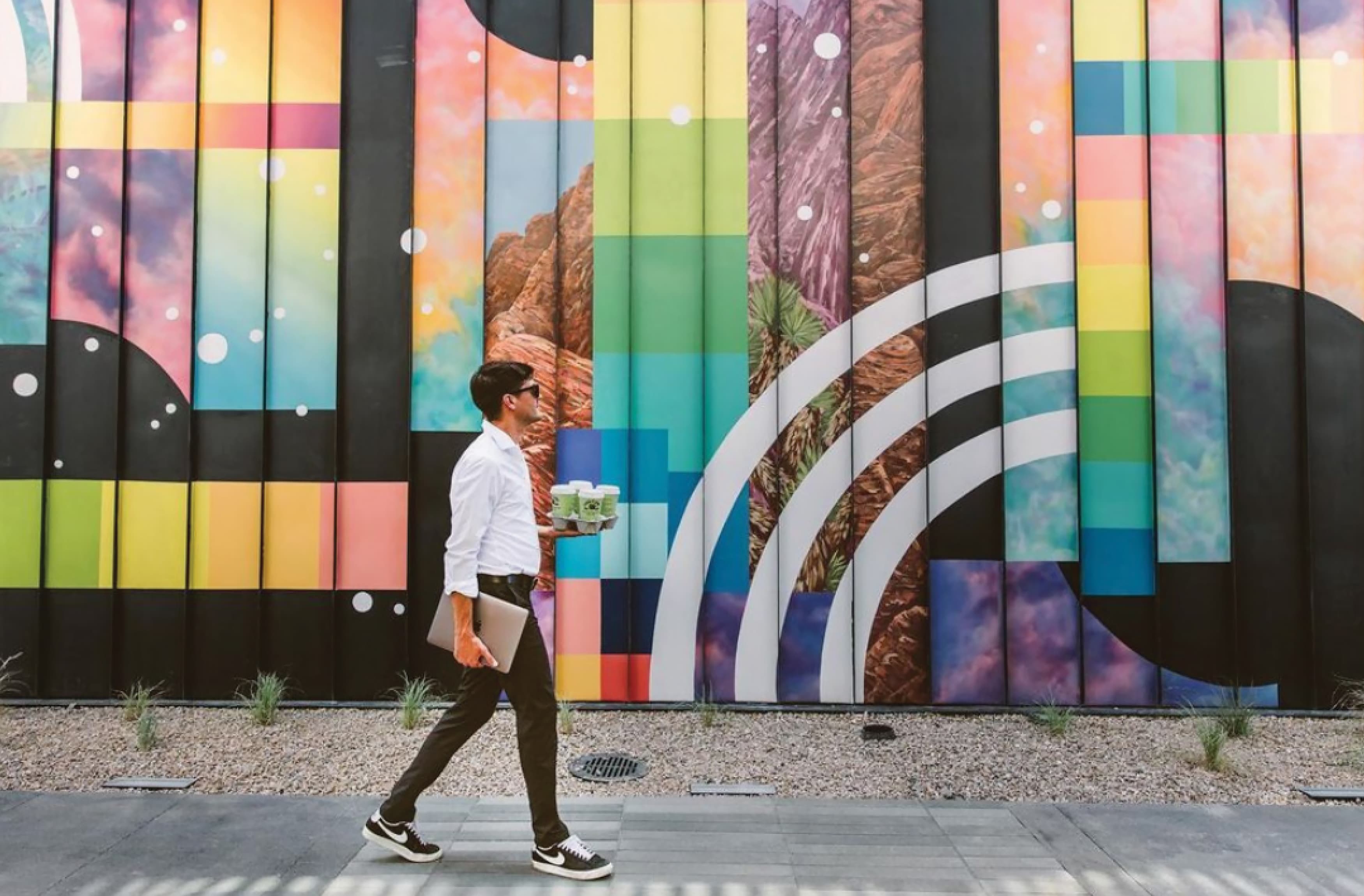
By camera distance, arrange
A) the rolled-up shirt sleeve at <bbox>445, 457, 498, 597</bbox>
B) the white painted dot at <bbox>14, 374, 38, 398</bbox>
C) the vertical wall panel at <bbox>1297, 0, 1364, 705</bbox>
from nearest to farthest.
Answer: the rolled-up shirt sleeve at <bbox>445, 457, 498, 597</bbox> → the vertical wall panel at <bbox>1297, 0, 1364, 705</bbox> → the white painted dot at <bbox>14, 374, 38, 398</bbox>

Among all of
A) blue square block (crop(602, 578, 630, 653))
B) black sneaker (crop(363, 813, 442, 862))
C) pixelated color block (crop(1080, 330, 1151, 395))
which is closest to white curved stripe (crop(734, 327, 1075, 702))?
pixelated color block (crop(1080, 330, 1151, 395))

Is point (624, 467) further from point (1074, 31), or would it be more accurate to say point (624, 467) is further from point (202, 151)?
point (1074, 31)

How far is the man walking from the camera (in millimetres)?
4000

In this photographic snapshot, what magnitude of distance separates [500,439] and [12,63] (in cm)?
558

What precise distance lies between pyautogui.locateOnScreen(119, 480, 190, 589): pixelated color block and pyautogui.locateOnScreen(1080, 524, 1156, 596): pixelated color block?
6474mm

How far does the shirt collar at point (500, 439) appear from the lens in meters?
4.13

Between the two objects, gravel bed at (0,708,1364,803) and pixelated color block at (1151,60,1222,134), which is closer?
gravel bed at (0,708,1364,803)

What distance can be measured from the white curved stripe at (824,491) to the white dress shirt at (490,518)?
2.80m

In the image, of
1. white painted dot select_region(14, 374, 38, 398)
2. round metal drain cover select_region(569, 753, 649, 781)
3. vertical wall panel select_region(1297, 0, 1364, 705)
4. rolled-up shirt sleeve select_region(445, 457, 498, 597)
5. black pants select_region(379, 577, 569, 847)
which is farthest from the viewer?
white painted dot select_region(14, 374, 38, 398)

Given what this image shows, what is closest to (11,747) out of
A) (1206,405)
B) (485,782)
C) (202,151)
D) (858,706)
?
(485,782)

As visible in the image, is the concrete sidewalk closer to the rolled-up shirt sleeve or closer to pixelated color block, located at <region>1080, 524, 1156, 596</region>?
the rolled-up shirt sleeve

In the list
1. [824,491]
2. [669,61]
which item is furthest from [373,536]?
[669,61]

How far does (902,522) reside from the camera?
668 cm

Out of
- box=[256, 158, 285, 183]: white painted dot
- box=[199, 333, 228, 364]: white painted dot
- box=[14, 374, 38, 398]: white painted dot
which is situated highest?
box=[256, 158, 285, 183]: white painted dot
